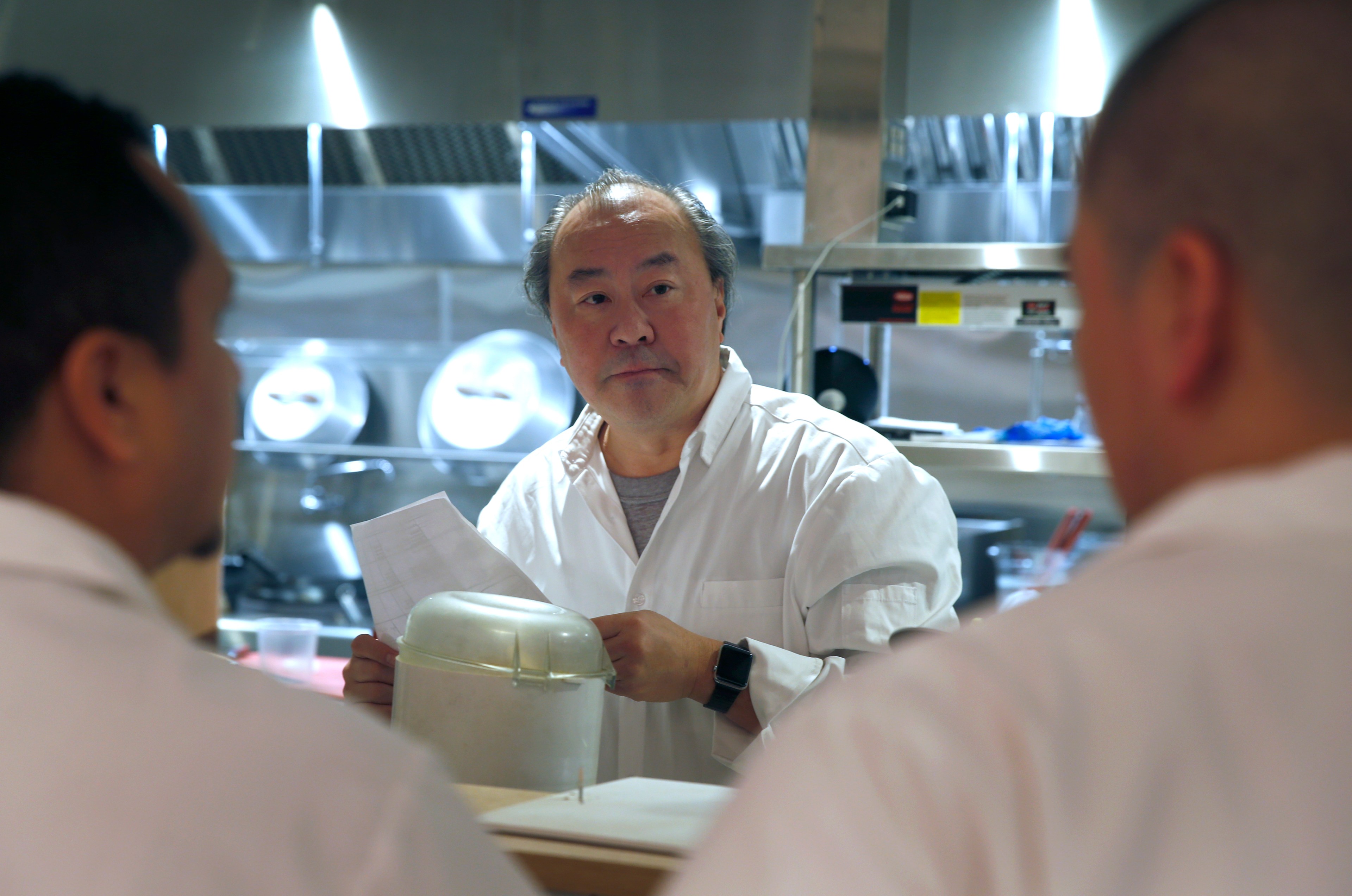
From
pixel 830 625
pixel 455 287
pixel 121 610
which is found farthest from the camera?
pixel 455 287

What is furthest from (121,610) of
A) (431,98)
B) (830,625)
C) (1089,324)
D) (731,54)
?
(431,98)

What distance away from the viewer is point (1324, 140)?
1.53ft

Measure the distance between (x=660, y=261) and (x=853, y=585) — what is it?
599mm

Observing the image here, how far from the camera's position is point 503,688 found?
121 centimetres

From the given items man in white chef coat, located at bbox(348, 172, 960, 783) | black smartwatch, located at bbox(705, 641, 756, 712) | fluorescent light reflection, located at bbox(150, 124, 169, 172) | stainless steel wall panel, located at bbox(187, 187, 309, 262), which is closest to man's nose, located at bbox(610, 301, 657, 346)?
man in white chef coat, located at bbox(348, 172, 960, 783)

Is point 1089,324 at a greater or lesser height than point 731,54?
lesser

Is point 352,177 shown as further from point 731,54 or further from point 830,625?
point 830,625

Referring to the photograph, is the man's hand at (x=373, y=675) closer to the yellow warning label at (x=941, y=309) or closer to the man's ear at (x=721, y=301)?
the man's ear at (x=721, y=301)

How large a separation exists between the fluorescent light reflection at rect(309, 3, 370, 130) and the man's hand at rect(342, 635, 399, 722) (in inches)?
104

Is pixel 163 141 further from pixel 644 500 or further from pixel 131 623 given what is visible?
pixel 131 623

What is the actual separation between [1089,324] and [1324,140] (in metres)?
0.12

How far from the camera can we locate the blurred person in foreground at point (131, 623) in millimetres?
516

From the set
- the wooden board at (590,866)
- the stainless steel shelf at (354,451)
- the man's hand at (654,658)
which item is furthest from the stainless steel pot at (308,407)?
the wooden board at (590,866)

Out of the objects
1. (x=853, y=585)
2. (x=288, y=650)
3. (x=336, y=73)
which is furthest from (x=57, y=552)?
(x=336, y=73)
